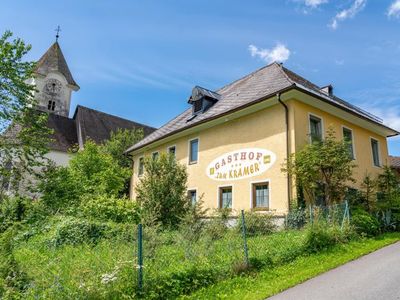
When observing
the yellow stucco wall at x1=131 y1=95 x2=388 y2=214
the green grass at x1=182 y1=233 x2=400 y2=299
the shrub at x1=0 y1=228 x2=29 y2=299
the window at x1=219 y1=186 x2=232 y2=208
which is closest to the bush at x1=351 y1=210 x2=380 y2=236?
the green grass at x1=182 y1=233 x2=400 y2=299

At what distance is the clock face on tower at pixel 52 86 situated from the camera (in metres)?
45.4

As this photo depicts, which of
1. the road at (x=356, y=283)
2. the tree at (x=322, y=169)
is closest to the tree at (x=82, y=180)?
the tree at (x=322, y=169)

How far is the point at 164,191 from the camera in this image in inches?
534

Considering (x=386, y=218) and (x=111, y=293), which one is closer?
(x=111, y=293)

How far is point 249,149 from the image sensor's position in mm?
14977

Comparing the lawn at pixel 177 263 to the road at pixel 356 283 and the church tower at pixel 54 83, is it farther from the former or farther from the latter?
the church tower at pixel 54 83

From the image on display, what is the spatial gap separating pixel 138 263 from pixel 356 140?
13.9 m

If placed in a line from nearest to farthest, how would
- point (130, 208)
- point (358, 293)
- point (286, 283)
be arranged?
point (358, 293) < point (286, 283) < point (130, 208)

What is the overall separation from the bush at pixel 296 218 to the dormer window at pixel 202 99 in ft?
28.4

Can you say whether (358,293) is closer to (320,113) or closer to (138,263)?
(138,263)

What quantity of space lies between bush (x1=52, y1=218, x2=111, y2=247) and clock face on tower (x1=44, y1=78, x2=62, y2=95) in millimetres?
39619

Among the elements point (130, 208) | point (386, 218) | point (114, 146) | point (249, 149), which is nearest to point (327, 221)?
point (386, 218)

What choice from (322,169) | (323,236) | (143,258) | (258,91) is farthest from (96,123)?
(143,258)

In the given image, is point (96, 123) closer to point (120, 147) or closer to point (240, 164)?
point (120, 147)
